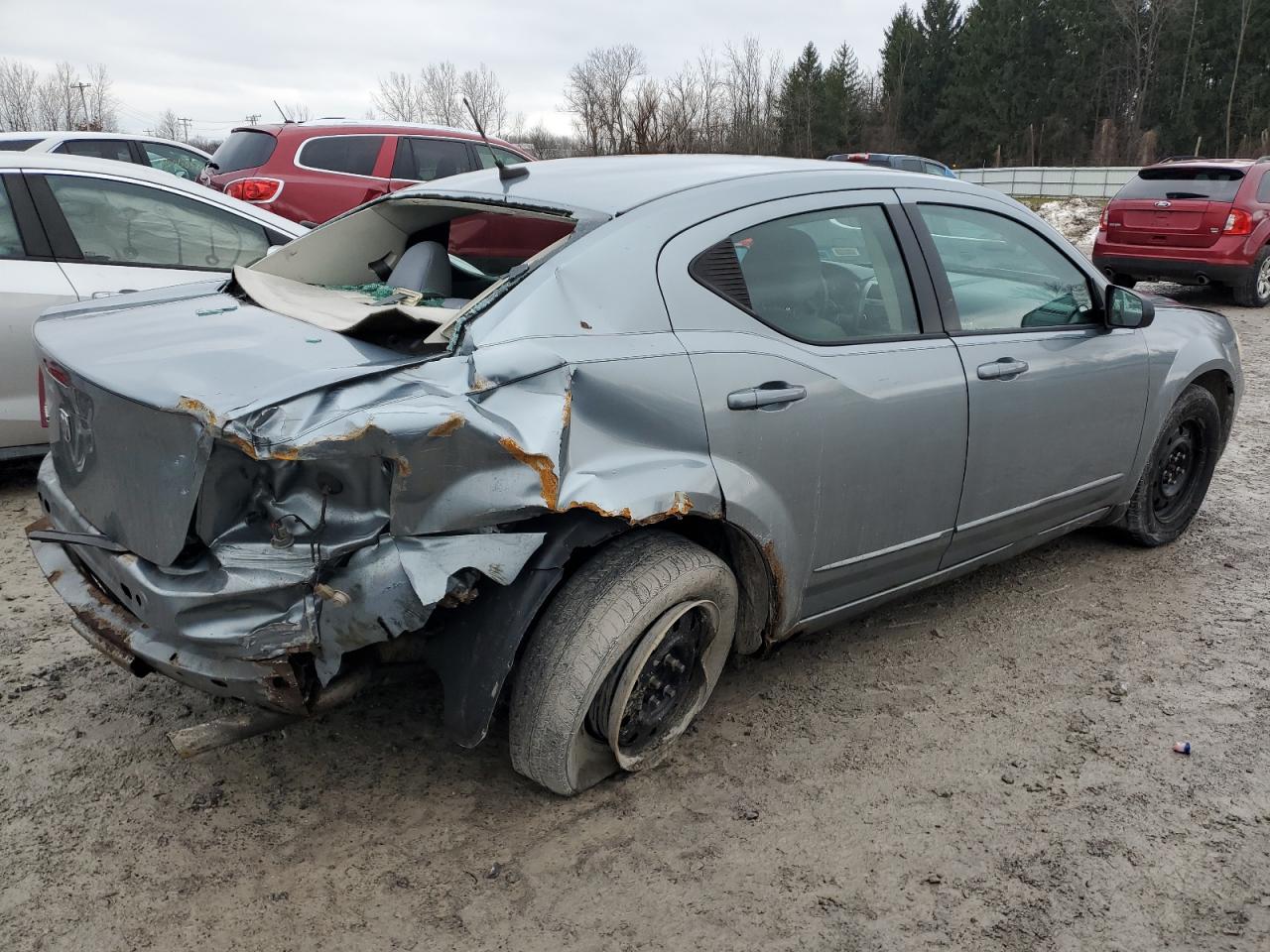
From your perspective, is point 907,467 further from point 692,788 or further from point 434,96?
point 434,96

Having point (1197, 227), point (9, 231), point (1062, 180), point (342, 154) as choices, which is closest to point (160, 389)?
point (9, 231)

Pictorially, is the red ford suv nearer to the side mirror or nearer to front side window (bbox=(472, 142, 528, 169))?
front side window (bbox=(472, 142, 528, 169))

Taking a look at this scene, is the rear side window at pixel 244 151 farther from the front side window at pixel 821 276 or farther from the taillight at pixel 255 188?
the front side window at pixel 821 276

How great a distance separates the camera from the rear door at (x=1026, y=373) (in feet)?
10.8

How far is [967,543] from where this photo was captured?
346cm

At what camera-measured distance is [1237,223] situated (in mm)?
10984

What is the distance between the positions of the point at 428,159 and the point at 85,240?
5134 mm

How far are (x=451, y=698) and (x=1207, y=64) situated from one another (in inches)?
2172

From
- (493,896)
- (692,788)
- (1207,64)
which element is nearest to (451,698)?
(493,896)

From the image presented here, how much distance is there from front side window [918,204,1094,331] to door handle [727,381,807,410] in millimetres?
867

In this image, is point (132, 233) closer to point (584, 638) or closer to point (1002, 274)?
point (584, 638)

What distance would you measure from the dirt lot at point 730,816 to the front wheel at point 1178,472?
79cm

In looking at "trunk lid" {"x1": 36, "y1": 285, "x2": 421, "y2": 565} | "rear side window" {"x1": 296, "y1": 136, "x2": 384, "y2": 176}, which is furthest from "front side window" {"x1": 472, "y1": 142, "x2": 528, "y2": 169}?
"trunk lid" {"x1": 36, "y1": 285, "x2": 421, "y2": 565}

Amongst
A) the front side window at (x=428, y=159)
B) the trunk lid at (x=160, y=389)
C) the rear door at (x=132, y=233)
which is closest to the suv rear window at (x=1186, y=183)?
the front side window at (x=428, y=159)
